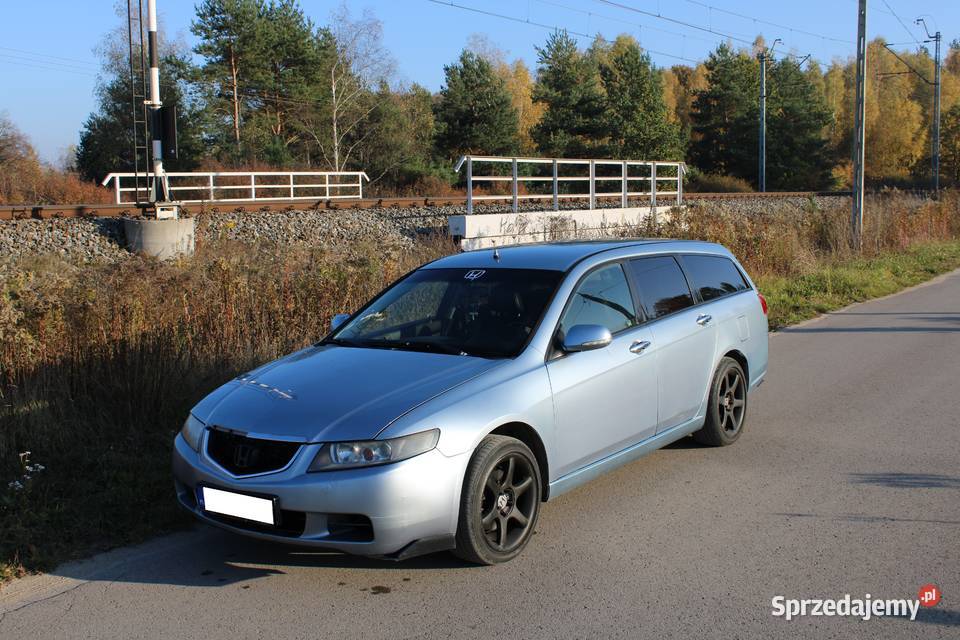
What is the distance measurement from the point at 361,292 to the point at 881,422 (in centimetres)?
515

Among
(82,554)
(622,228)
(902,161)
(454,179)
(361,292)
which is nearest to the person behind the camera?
(82,554)

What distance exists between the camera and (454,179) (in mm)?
53969

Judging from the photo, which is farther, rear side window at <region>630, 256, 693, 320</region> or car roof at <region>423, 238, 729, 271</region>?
rear side window at <region>630, 256, 693, 320</region>

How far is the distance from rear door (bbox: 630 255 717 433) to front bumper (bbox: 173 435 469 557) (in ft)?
6.77

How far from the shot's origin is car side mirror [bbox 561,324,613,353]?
5121 mm

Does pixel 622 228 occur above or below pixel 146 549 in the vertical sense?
above

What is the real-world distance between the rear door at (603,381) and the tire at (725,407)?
0.94 m

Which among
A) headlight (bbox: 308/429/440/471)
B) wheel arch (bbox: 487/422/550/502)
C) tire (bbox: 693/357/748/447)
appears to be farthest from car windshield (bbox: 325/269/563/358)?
tire (bbox: 693/357/748/447)

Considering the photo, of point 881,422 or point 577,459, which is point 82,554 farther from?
point 881,422

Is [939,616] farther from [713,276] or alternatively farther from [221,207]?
[221,207]

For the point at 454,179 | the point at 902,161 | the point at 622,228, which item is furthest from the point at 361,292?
A: the point at 902,161

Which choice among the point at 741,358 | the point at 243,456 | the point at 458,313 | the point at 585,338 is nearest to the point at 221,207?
the point at 741,358

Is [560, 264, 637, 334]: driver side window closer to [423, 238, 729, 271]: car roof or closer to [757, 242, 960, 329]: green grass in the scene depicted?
[423, 238, 729, 271]: car roof

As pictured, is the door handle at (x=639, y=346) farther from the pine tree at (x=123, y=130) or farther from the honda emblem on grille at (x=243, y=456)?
the pine tree at (x=123, y=130)
